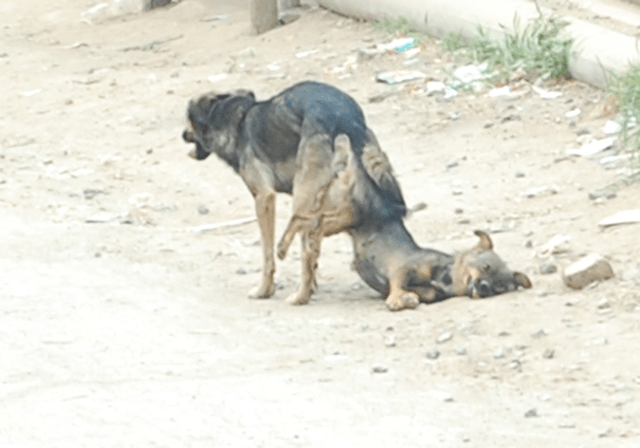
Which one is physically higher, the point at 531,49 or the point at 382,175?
the point at 382,175

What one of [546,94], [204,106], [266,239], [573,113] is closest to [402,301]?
[266,239]

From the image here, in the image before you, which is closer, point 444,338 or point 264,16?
point 444,338

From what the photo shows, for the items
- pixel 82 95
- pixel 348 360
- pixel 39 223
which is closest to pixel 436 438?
pixel 348 360

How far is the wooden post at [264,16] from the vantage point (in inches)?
575

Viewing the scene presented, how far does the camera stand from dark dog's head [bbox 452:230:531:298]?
7.15m

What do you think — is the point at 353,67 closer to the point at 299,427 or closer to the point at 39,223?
the point at 39,223

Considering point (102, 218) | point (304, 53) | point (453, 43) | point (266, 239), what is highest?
point (266, 239)

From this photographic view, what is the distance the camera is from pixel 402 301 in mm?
7270

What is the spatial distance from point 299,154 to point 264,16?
24.1ft

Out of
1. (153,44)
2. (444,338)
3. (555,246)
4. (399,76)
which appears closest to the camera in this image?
(444,338)

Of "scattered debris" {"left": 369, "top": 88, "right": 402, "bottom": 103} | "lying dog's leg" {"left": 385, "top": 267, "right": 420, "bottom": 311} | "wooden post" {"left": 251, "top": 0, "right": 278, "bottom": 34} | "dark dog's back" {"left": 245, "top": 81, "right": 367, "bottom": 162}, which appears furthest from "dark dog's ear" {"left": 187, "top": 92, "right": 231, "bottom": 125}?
"wooden post" {"left": 251, "top": 0, "right": 278, "bottom": 34}

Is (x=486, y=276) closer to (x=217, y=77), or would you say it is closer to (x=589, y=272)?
(x=589, y=272)

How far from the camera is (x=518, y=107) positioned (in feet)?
36.3

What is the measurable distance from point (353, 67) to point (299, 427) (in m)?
7.81
